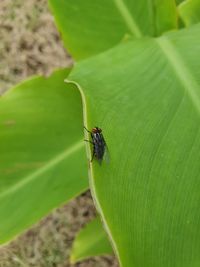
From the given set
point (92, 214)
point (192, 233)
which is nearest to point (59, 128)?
point (192, 233)

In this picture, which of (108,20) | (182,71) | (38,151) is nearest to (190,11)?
(108,20)

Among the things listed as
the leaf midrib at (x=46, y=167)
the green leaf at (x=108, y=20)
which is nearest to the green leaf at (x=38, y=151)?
the leaf midrib at (x=46, y=167)

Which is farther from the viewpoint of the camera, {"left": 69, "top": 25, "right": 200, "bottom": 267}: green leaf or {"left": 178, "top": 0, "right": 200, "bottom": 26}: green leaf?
{"left": 178, "top": 0, "right": 200, "bottom": 26}: green leaf

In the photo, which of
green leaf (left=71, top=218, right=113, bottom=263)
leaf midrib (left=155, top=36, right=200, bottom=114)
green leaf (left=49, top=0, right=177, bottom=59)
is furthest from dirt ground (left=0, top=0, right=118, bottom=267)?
leaf midrib (left=155, top=36, right=200, bottom=114)

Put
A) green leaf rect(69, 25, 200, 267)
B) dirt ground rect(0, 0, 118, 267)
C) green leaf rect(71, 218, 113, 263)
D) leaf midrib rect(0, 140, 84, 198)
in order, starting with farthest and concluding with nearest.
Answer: dirt ground rect(0, 0, 118, 267)
green leaf rect(71, 218, 113, 263)
leaf midrib rect(0, 140, 84, 198)
green leaf rect(69, 25, 200, 267)

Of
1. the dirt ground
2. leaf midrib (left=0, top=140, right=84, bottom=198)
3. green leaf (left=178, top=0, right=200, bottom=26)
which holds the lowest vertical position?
leaf midrib (left=0, top=140, right=84, bottom=198)

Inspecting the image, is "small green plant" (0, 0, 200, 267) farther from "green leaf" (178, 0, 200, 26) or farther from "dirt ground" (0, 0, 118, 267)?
"dirt ground" (0, 0, 118, 267)

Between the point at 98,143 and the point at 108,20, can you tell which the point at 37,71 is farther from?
the point at 98,143
